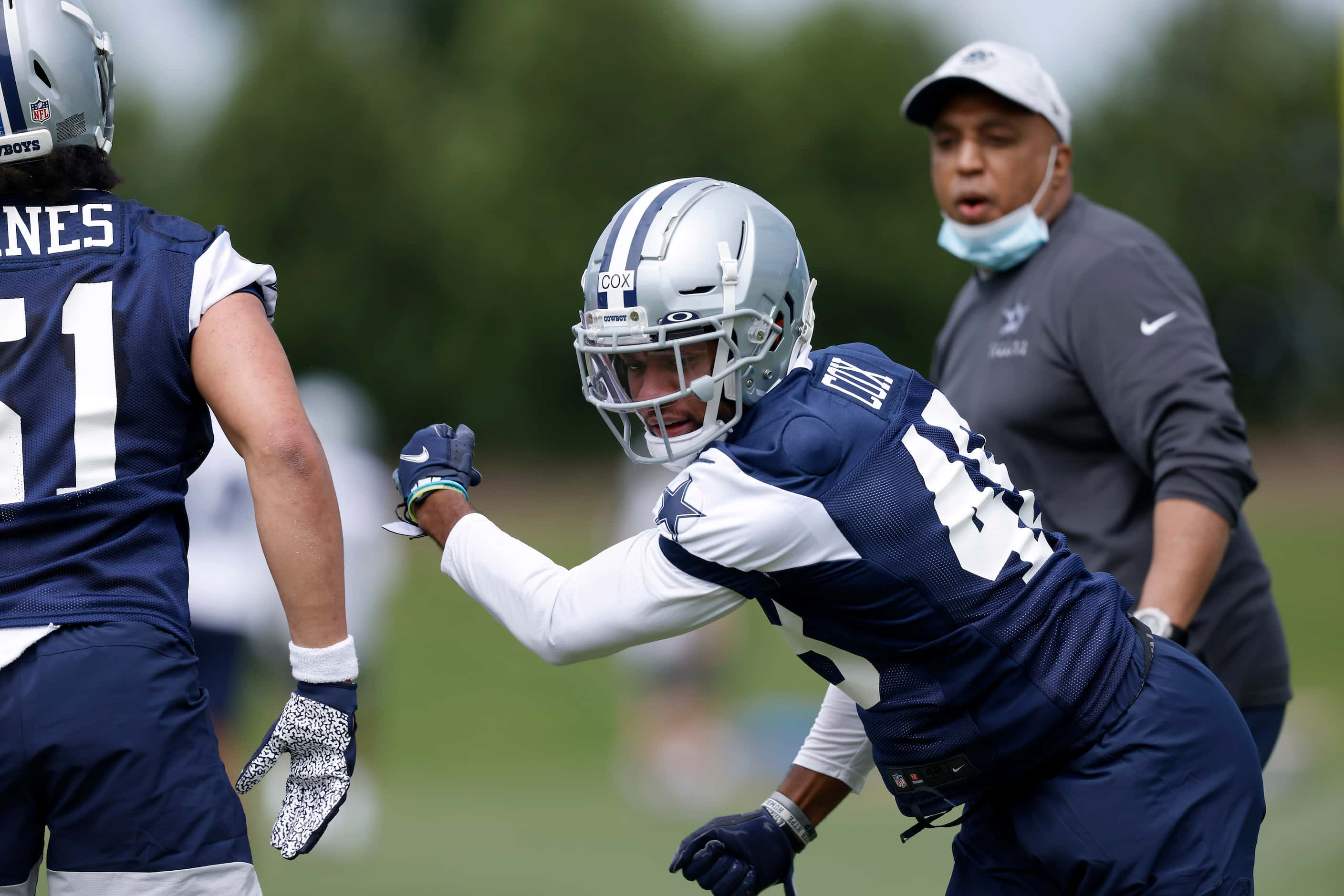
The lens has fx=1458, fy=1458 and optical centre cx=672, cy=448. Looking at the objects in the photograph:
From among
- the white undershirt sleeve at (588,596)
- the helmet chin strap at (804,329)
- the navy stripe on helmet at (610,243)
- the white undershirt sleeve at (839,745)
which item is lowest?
the white undershirt sleeve at (839,745)

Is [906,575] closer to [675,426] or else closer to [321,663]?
[675,426]

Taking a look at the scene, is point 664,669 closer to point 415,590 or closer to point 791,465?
point 791,465

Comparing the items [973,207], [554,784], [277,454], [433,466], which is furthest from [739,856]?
[554,784]

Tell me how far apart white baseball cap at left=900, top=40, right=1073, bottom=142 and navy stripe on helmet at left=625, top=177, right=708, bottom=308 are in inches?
61.6

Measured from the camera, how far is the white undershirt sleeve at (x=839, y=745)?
303 cm

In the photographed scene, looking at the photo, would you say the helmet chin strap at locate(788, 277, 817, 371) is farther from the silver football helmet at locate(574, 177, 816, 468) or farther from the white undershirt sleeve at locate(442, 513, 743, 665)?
the white undershirt sleeve at locate(442, 513, 743, 665)

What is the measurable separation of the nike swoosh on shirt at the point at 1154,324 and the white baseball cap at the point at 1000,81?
0.75 meters

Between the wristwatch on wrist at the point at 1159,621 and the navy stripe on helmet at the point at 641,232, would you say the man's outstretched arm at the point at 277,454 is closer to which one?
the navy stripe on helmet at the point at 641,232

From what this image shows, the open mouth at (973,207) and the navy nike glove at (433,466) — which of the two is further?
the open mouth at (973,207)

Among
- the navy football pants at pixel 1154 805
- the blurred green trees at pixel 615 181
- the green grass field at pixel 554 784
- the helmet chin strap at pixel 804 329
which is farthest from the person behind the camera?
the blurred green trees at pixel 615 181

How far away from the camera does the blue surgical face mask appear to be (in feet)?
13.3

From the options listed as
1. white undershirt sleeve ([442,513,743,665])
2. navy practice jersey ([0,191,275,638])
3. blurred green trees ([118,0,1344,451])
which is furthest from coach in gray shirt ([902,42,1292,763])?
blurred green trees ([118,0,1344,451])

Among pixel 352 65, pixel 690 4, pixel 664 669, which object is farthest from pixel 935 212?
pixel 664 669

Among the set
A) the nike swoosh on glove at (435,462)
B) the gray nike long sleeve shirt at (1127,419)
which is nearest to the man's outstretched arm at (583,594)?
the nike swoosh on glove at (435,462)
